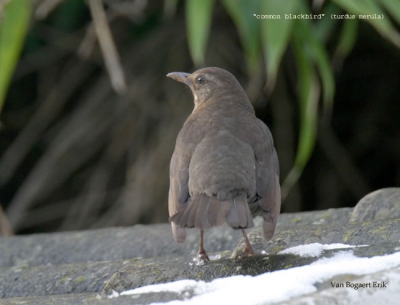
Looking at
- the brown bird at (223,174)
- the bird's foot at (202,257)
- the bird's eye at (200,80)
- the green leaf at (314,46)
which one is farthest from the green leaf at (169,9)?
the bird's foot at (202,257)

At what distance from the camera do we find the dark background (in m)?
6.11

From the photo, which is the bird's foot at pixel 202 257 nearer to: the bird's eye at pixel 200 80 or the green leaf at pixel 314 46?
the bird's eye at pixel 200 80

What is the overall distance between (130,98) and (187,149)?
3044 millimetres

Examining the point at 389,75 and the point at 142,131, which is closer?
the point at 142,131

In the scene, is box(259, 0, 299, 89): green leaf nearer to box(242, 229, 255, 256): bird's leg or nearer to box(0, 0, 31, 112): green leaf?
box(242, 229, 255, 256): bird's leg

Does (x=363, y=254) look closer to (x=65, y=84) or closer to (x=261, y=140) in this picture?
(x=261, y=140)

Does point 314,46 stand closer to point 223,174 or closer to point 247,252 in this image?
point 223,174

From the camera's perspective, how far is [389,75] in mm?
6824

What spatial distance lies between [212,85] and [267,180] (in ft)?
3.23

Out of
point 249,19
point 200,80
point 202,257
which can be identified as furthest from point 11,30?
point 202,257

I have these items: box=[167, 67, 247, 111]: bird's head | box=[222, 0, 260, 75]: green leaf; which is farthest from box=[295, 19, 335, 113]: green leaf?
box=[167, 67, 247, 111]: bird's head

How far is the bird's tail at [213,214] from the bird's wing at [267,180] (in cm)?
11

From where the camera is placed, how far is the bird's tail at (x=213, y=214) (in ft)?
8.71

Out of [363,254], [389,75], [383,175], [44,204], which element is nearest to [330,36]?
[389,75]
